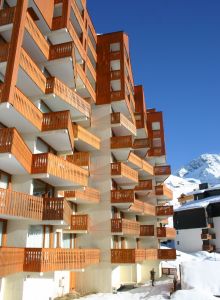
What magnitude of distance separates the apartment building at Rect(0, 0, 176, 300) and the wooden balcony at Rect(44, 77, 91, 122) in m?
0.08

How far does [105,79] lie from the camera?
34.6 m

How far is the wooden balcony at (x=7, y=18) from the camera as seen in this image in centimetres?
1938

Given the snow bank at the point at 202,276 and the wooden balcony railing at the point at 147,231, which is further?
the wooden balcony railing at the point at 147,231

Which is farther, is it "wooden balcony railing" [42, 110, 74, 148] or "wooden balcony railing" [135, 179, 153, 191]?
"wooden balcony railing" [135, 179, 153, 191]

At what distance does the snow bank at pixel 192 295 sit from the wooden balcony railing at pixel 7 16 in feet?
62.5

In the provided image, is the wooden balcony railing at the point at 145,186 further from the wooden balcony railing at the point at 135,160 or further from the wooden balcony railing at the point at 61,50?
the wooden balcony railing at the point at 61,50

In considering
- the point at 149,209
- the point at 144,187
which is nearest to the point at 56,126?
the point at 144,187

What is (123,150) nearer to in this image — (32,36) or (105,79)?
(105,79)

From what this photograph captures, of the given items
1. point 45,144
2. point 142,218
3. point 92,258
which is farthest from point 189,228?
point 45,144

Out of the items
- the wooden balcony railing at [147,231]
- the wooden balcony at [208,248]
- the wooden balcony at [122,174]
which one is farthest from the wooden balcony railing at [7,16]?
the wooden balcony at [208,248]

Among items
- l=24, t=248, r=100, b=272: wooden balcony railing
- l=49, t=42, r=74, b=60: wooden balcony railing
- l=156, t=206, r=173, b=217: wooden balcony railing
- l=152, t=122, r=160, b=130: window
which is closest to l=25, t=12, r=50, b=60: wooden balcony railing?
l=49, t=42, r=74, b=60: wooden balcony railing

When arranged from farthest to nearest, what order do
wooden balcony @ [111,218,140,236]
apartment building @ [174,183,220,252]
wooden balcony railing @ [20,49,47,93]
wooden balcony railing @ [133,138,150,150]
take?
apartment building @ [174,183,220,252]
wooden balcony railing @ [133,138,150,150]
wooden balcony @ [111,218,140,236]
wooden balcony railing @ [20,49,47,93]

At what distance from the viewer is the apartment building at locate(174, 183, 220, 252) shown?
7006cm

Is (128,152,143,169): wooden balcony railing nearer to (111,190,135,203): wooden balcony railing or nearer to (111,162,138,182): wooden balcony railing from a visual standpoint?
(111,162,138,182): wooden balcony railing
